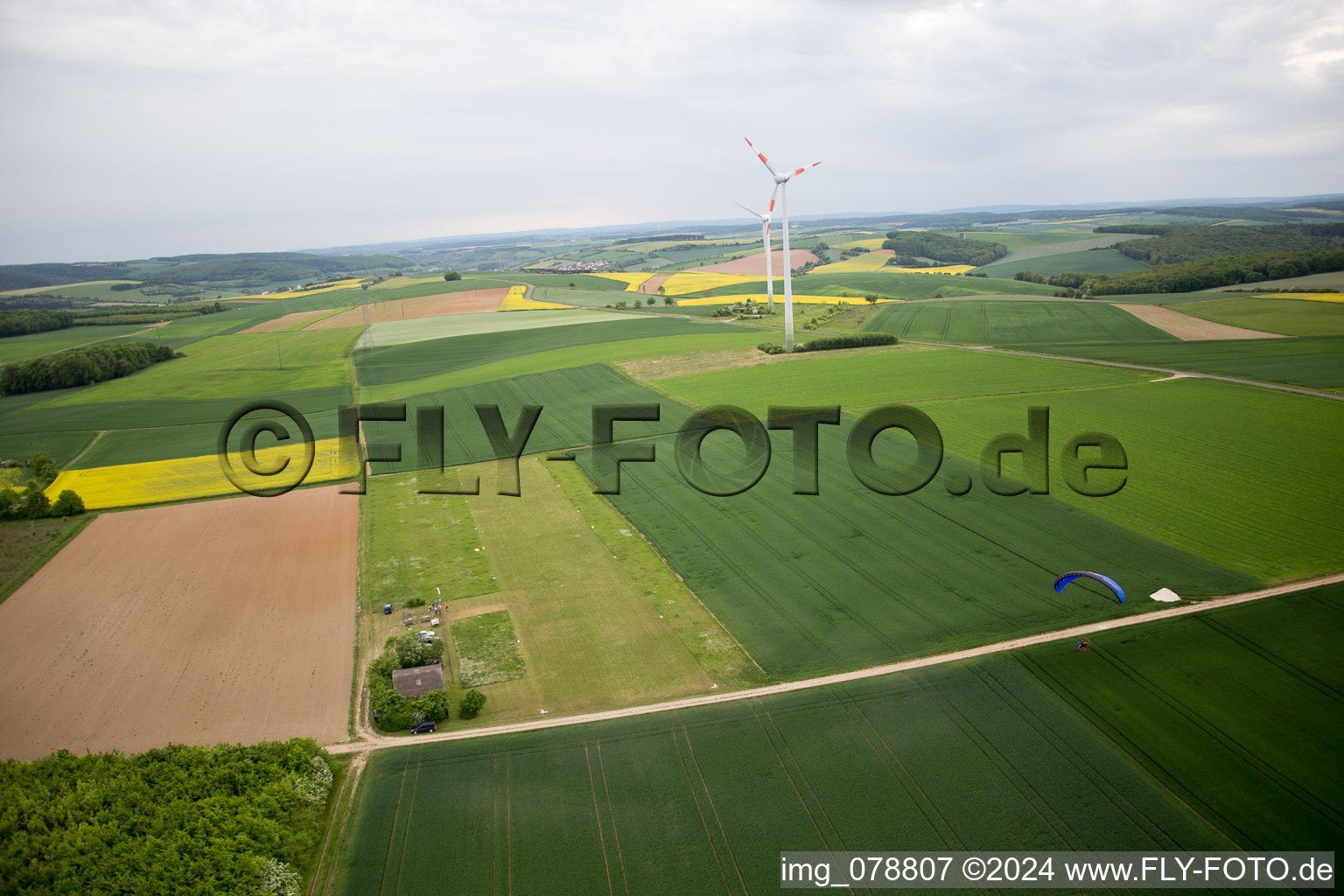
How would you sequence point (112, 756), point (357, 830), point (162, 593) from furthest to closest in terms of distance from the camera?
point (162, 593), point (112, 756), point (357, 830)

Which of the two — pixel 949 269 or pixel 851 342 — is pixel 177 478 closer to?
pixel 851 342

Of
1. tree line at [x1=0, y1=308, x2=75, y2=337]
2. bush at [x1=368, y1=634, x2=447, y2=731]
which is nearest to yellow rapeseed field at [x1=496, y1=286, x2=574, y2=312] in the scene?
tree line at [x1=0, y1=308, x2=75, y2=337]

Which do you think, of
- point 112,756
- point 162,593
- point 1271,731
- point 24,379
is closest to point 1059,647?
point 1271,731

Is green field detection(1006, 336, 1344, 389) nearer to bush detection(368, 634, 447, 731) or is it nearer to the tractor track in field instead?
the tractor track in field

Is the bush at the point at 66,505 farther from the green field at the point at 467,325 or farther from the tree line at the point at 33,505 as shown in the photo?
the green field at the point at 467,325

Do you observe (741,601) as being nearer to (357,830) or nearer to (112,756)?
(357,830)

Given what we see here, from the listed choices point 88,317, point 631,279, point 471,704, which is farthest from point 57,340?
point 471,704

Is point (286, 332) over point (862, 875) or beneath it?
over
